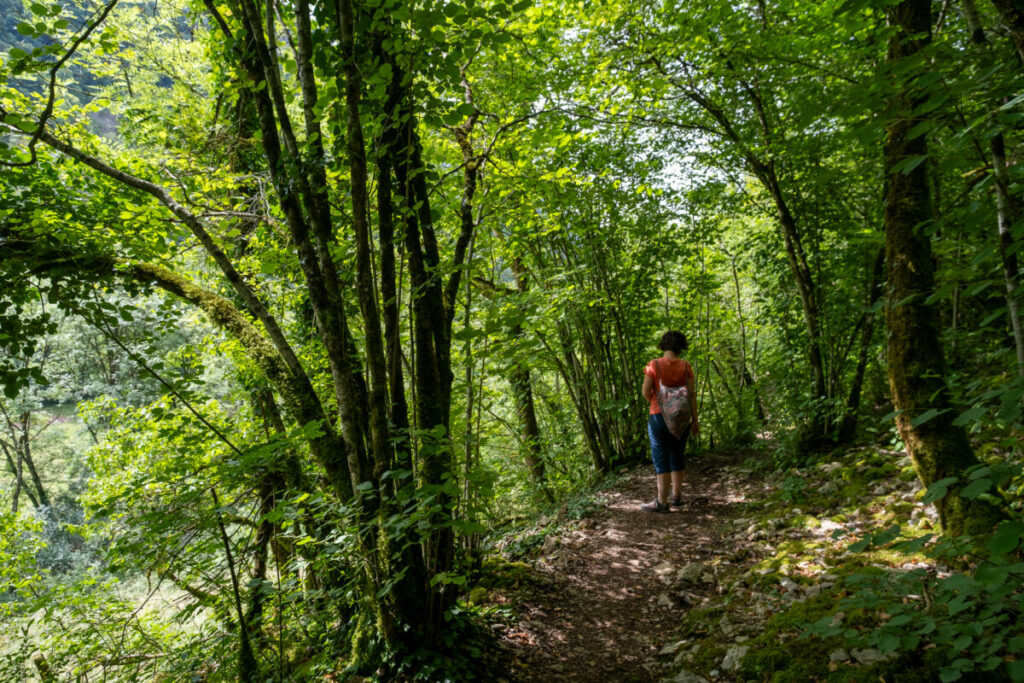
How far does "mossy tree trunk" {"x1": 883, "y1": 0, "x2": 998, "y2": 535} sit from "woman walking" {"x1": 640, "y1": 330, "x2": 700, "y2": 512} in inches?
84.6

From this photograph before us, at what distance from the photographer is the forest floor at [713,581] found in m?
2.34

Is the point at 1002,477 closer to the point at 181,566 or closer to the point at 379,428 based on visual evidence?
the point at 379,428

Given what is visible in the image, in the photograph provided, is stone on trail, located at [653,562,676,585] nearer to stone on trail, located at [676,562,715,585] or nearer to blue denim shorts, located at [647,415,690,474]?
stone on trail, located at [676,562,715,585]

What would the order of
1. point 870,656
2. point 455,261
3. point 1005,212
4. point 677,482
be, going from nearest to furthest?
1. point 1005,212
2. point 870,656
3. point 455,261
4. point 677,482

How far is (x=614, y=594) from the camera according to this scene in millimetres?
3721

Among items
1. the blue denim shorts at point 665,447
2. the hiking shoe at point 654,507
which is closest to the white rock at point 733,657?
the blue denim shorts at point 665,447

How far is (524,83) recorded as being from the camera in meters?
4.71

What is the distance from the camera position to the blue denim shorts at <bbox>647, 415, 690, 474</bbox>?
4.67 meters

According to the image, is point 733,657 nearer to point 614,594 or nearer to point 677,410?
point 614,594

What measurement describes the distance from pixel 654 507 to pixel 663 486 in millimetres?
313

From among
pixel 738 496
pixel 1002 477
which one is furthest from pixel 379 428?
pixel 738 496

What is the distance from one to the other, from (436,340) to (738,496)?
369 centimetres

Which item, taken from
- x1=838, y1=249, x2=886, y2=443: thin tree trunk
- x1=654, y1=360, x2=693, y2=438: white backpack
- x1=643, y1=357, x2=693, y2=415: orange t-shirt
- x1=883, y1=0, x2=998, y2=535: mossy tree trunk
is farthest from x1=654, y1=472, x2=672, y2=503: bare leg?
x1=883, y1=0, x2=998, y2=535: mossy tree trunk

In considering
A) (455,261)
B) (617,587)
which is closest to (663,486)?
(617,587)
